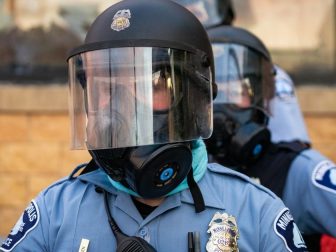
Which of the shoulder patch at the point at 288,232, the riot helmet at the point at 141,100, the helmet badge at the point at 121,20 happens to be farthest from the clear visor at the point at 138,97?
the shoulder patch at the point at 288,232

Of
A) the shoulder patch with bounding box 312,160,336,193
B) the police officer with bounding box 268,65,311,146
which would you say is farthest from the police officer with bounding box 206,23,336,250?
the police officer with bounding box 268,65,311,146

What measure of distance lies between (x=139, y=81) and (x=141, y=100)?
59 millimetres

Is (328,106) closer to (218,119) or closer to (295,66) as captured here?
(295,66)

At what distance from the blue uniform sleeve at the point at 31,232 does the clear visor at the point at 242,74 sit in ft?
3.78

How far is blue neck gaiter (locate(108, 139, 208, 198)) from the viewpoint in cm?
211

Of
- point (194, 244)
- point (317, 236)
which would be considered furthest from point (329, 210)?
point (194, 244)

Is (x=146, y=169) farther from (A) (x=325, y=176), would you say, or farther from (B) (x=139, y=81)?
(A) (x=325, y=176)

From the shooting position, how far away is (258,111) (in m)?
3.02

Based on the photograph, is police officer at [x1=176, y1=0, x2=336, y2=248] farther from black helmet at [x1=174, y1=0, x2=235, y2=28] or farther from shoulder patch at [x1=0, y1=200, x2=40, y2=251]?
shoulder patch at [x1=0, y1=200, x2=40, y2=251]

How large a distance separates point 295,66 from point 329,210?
297 centimetres

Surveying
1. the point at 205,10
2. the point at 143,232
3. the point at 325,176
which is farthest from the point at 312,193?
the point at 205,10

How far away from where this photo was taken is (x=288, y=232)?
2047 mm

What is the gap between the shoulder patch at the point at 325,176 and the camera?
9.05ft

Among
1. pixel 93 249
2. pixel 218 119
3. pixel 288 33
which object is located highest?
pixel 288 33
